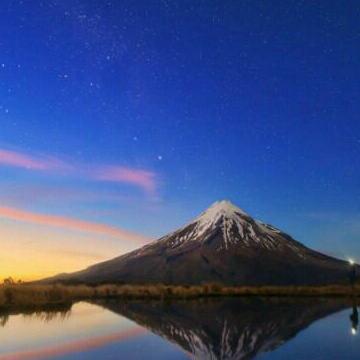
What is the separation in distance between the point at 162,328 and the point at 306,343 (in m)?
7.12

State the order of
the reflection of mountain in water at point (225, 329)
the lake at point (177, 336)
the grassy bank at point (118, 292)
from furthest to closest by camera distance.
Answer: the grassy bank at point (118, 292) → the reflection of mountain in water at point (225, 329) → the lake at point (177, 336)

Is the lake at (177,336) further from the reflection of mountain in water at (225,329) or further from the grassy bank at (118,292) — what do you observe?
the grassy bank at (118,292)

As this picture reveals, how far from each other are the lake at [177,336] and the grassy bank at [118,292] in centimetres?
331

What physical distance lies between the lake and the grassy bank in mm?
3308

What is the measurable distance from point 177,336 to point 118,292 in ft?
124

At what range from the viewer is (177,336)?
851 inches

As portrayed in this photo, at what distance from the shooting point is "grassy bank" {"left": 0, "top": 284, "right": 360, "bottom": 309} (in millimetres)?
35225

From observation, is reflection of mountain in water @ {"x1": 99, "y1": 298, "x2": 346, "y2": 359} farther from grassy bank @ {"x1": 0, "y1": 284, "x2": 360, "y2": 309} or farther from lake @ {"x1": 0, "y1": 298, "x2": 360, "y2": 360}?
grassy bank @ {"x1": 0, "y1": 284, "x2": 360, "y2": 309}

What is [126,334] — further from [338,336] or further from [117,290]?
[117,290]

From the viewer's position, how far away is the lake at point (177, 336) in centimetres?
1697

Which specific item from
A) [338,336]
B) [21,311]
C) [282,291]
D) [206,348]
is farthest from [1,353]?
[282,291]

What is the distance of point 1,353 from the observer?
55.6ft

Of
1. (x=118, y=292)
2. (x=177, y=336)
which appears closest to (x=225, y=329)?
(x=177, y=336)

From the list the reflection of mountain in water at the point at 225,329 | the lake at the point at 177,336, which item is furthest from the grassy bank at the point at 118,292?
the reflection of mountain in water at the point at 225,329
